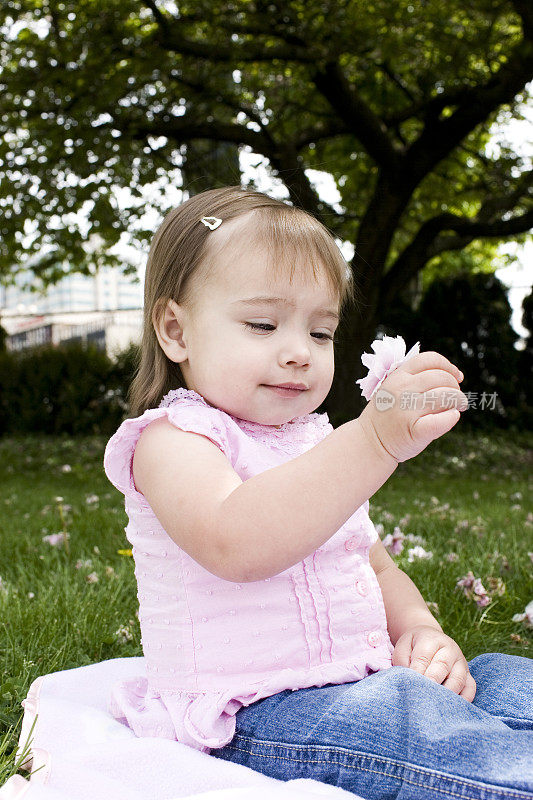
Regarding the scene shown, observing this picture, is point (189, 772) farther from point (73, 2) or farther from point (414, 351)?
point (73, 2)

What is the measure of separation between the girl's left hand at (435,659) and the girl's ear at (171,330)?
0.88 meters

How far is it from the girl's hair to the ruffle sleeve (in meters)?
0.25

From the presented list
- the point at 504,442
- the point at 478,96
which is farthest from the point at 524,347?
the point at 478,96

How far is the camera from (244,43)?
29.8 feet

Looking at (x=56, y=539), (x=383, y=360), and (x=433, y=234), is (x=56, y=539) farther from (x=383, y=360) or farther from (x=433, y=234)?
(x=433, y=234)

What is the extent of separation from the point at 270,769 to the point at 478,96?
32.9 feet

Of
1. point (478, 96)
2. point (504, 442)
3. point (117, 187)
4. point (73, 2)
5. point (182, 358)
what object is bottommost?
point (504, 442)

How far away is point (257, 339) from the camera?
1.72 meters

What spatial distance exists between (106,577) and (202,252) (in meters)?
1.78

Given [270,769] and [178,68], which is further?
[178,68]

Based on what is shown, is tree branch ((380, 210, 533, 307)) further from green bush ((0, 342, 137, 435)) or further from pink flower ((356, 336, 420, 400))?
pink flower ((356, 336, 420, 400))

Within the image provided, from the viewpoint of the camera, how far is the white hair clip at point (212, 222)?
1.86 meters

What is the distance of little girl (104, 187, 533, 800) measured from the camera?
4.56 ft

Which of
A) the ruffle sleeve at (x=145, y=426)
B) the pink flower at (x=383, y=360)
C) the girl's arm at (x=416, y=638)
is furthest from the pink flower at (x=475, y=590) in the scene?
the pink flower at (x=383, y=360)
